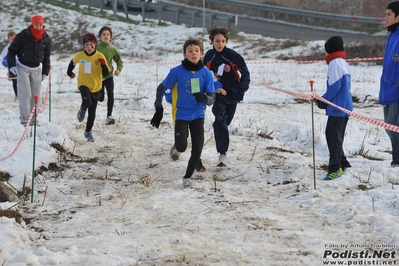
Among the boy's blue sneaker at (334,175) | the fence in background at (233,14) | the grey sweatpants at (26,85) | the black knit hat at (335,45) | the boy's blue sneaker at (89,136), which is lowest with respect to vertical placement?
the boy's blue sneaker at (334,175)

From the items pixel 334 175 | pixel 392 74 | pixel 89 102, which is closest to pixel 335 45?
pixel 392 74

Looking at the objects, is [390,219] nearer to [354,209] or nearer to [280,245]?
[354,209]

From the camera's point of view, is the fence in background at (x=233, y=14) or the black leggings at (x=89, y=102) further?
the fence in background at (x=233, y=14)

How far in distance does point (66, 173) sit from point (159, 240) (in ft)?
8.64

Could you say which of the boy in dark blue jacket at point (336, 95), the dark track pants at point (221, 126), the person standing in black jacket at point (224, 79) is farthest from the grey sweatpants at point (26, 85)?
the boy in dark blue jacket at point (336, 95)

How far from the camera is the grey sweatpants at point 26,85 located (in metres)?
9.15

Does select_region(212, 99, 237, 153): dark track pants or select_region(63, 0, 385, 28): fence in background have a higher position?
select_region(63, 0, 385, 28): fence in background

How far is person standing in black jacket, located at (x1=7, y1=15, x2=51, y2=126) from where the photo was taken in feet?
29.3

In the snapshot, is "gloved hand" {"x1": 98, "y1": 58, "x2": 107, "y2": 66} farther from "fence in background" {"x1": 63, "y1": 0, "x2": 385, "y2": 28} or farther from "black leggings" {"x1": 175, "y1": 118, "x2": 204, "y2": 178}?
"fence in background" {"x1": 63, "y1": 0, "x2": 385, "y2": 28}

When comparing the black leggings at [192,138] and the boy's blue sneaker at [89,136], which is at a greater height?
the black leggings at [192,138]

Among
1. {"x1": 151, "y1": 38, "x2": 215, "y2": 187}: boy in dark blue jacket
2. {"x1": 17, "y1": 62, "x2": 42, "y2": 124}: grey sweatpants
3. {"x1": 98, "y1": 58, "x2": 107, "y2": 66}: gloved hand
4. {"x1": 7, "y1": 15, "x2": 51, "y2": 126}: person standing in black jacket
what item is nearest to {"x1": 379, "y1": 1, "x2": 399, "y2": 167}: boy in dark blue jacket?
{"x1": 151, "y1": 38, "x2": 215, "y2": 187}: boy in dark blue jacket

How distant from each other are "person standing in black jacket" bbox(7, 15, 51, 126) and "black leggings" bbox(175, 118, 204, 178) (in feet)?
12.3

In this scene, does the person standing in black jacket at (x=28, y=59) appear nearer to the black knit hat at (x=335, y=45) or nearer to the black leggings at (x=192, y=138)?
the black leggings at (x=192, y=138)

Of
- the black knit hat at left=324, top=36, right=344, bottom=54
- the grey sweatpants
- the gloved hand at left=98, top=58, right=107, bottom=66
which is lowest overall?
the grey sweatpants
